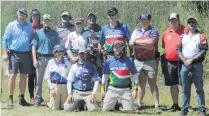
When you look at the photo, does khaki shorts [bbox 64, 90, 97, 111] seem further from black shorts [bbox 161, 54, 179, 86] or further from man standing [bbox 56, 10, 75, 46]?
black shorts [bbox 161, 54, 179, 86]

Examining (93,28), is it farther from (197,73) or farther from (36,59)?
(197,73)

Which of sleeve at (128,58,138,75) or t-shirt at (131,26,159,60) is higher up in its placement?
t-shirt at (131,26,159,60)

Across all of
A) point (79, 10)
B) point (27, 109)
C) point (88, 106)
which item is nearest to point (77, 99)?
point (88, 106)

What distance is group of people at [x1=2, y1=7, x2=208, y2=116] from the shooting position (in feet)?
31.3

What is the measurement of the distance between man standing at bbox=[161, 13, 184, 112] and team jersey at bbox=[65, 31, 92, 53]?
5.47 ft

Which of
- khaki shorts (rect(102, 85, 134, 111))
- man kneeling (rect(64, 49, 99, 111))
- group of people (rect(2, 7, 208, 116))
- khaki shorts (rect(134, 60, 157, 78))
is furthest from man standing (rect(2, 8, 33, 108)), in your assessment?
khaki shorts (rect(134, 60, 157, 78))

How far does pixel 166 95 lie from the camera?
13297 millimetres

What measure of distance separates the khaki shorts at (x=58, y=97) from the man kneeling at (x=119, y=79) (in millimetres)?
1046

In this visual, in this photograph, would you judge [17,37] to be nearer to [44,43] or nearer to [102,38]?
[44,43]

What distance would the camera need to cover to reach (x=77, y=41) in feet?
34.2

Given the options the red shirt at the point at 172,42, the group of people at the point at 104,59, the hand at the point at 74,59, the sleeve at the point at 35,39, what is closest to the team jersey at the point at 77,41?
the group of people at the point at 104,59

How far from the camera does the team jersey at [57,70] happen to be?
1046 cm

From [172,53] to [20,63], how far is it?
10.9 feet

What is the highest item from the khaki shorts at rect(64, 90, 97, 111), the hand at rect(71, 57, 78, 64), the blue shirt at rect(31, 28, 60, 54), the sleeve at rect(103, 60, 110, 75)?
the blue shirt at rect(31, 28, 60, 54)
